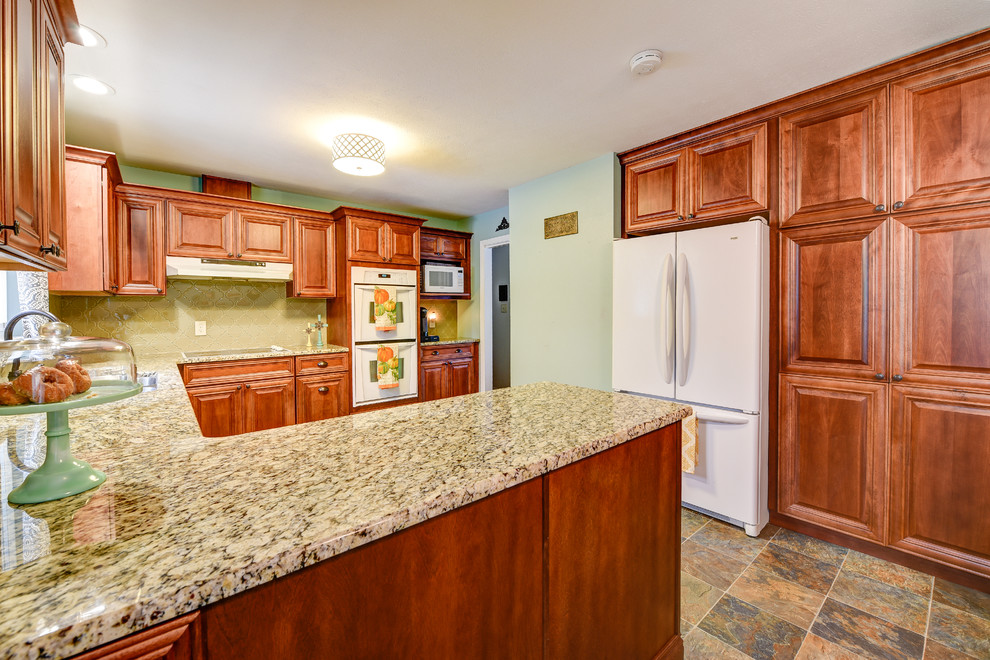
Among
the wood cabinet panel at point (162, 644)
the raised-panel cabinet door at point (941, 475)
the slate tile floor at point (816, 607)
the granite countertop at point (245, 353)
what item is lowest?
the slate tile floor at point (816, 607)

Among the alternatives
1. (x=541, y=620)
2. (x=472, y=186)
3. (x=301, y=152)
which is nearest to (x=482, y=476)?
(x=541, y=620)

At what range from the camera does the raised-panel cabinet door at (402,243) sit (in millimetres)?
3986

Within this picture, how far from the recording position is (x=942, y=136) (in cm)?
183

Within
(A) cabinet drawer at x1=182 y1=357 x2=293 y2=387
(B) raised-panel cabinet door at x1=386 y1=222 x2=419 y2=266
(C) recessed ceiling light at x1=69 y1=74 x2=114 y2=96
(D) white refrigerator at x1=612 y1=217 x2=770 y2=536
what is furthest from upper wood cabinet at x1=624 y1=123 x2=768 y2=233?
(C) recessed ceiling light at x1=69 y1=74 x2=114 y2=96

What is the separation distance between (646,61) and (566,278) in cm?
167

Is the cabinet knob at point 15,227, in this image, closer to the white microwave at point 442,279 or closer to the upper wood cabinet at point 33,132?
the upper wood cabinet at point 33,132

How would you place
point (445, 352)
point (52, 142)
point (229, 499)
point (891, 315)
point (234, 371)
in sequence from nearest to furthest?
point (229, 499) < point (52, 142) < point (891, 315) < point (234, 371) < point (445, 352)

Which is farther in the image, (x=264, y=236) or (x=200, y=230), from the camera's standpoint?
(x=264, y=236)

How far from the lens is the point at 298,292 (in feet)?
12.2

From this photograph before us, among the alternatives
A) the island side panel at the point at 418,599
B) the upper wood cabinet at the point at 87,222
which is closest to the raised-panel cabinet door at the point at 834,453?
the island side panel at the point at 418,599

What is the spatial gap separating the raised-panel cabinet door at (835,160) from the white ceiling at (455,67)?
173 mm

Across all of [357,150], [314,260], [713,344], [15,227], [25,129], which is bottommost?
[713,344]

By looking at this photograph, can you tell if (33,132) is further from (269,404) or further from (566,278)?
(566,278)

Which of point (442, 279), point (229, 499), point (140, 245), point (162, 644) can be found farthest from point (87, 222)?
point (162, 644)
